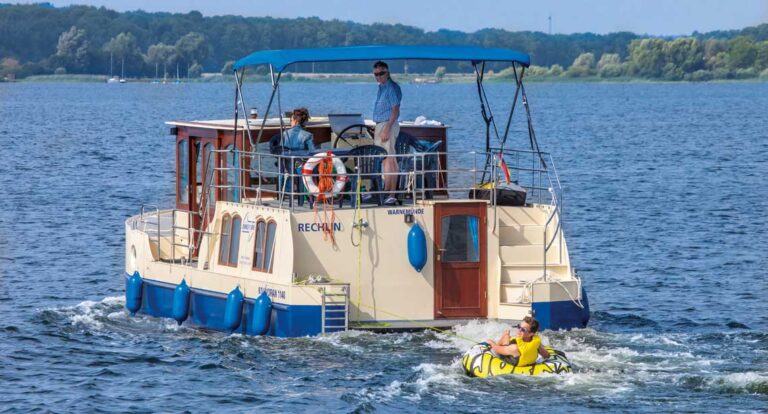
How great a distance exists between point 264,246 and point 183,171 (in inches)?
166

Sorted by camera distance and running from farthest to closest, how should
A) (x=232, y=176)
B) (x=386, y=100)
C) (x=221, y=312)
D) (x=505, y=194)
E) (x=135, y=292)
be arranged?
1. (x=232, y=176)
2. (x=135, y=292)
3. (x=386, y=100)
4. (x=505, y=194)
5. (x=221, y=312)

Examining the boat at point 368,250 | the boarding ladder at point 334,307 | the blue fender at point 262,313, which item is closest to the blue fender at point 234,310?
the boat at point 368,250

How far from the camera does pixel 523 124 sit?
98.9m

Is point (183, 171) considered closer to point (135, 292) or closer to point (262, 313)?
point (135, 292)

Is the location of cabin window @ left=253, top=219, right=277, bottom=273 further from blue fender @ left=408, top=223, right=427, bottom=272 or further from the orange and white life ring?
blue fender @ left=408, top=223, right=427, bottom=272

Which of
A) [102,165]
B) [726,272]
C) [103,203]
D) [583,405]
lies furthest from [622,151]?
[583,405]

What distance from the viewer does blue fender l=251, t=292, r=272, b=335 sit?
2209 centimetres

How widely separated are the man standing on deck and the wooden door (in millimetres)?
1167

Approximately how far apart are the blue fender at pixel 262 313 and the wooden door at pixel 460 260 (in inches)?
97.7

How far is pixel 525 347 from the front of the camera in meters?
19.9

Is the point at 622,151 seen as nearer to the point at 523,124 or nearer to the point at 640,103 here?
the point at 523,124

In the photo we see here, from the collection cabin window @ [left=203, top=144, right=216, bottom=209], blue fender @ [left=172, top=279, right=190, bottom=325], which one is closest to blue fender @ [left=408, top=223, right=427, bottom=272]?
blue fender @ [left=172, top=279, right=190, bottom=325]

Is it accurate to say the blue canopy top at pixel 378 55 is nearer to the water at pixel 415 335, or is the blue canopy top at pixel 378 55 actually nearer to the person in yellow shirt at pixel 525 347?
the water at pixel 415 335

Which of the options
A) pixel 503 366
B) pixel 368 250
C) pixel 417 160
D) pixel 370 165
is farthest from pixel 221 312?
pixel 503 366
